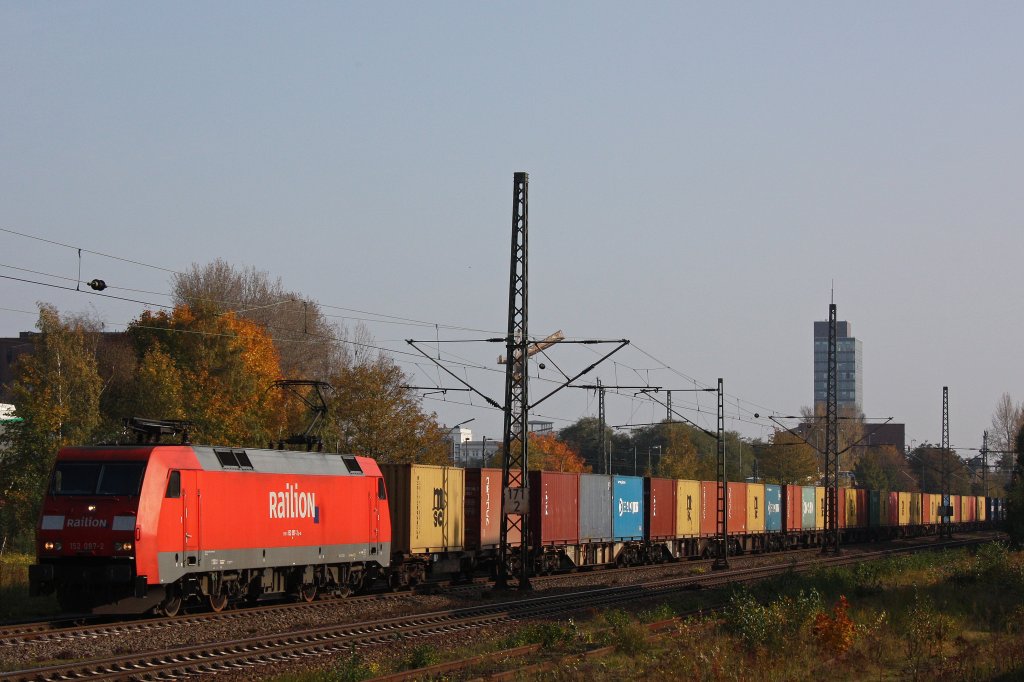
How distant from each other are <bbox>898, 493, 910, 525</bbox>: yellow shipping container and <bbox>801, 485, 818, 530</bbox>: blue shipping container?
1754 cm

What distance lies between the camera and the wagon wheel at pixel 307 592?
28.3m

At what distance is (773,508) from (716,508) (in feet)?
24.2

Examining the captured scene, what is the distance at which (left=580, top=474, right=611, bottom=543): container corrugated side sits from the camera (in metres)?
42.7

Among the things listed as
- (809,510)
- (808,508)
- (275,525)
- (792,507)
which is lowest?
(809,510)

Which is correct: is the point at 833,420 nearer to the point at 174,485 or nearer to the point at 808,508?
the point at 808,508

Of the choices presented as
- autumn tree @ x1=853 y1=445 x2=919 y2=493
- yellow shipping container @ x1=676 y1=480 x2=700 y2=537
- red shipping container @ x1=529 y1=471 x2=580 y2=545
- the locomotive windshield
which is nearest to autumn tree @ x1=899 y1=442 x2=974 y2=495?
autumn tree @ x1=853 y1=445 x2=919 y2=493

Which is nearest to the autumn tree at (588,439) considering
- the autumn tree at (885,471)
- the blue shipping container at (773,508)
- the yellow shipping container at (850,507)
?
the autumn tree at (885,471)

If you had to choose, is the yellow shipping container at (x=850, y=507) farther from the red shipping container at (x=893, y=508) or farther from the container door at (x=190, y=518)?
the container door at (x=190, y=518)

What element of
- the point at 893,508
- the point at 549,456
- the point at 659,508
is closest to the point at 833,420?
the point at 659,508

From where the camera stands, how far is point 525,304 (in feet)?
106

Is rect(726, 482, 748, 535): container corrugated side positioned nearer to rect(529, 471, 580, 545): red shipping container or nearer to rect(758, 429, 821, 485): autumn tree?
rect(529, 471, 580, 545): red shipping container

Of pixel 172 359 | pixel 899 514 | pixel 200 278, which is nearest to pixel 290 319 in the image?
pixel 200 278

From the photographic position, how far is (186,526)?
23.8 metres

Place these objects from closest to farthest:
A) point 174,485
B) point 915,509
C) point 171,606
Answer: point 174,485 < point 171,606 < point 915,509
